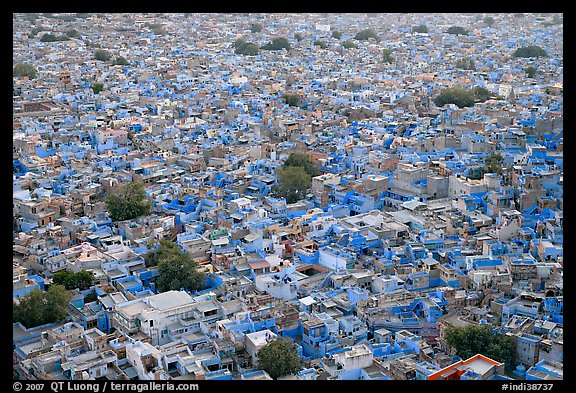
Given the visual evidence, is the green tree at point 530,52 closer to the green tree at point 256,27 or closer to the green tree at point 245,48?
the green tree at point 245,48

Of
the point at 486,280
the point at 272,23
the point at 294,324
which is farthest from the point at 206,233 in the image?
the point at 272,23

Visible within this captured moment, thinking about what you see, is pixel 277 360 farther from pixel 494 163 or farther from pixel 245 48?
pixel 245 48

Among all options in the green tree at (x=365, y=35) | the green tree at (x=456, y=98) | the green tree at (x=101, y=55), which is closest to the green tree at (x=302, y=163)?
the green tree at (x=456, y=98)

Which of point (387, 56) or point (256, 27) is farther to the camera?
point (256, 27)

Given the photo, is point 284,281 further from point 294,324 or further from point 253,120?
point 253,120

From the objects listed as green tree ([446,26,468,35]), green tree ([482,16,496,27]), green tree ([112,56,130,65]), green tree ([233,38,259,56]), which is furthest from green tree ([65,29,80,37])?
green tree ([482,16,496,27])

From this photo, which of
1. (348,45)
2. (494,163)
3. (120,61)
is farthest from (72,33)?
(494,163)
